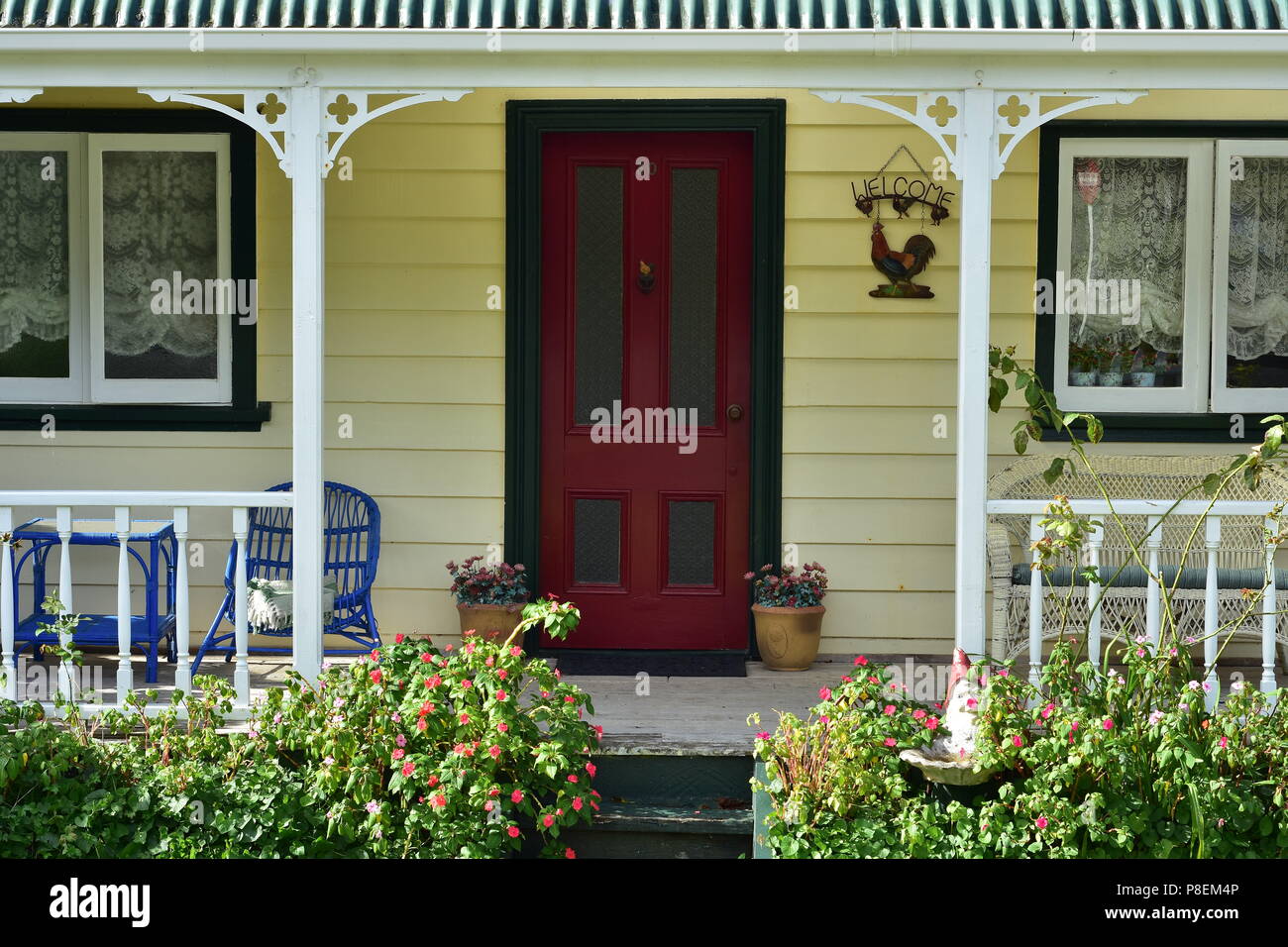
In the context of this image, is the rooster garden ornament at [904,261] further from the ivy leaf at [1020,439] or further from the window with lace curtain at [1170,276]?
the ivy leaf at [1020,439]

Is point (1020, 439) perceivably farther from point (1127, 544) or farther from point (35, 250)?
point (35, 250)

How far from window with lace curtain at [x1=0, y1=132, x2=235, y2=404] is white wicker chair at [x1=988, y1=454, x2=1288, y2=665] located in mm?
3365

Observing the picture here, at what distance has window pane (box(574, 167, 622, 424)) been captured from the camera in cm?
602

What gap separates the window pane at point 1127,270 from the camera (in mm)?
6016

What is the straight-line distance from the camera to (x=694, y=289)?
604cm

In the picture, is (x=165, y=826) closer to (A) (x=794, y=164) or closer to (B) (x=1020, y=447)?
(B) (x=1020, y=447)

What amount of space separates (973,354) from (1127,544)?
5.25ft

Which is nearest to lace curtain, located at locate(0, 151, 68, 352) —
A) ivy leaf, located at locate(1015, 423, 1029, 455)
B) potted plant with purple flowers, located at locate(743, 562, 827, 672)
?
potted plant with purple flowers, located at locate(743, 562, 827, 672)

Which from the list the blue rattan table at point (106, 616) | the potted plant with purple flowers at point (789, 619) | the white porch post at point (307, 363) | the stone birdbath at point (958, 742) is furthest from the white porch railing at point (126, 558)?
the stone birdbath at point (958, 742)

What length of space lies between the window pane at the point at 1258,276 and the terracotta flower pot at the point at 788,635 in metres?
2.10

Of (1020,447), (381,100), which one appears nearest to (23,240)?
(381,100)

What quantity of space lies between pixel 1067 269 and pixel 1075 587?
1.40 meters

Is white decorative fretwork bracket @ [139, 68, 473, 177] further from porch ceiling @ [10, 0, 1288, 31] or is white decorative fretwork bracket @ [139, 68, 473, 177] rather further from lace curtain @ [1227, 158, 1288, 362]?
lace curtain @ [1227, 158, 1288, 362]

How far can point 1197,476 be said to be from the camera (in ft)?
19.6
